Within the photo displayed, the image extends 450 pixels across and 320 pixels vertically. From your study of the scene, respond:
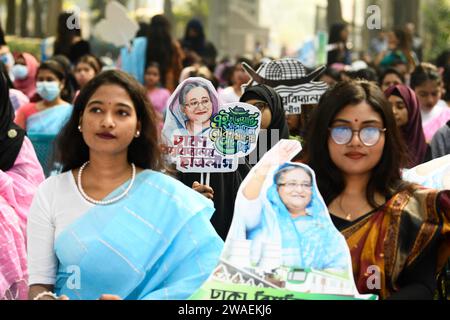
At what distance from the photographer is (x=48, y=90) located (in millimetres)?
8367

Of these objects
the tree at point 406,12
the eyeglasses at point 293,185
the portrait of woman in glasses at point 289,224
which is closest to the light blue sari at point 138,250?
the portrait of woman in glasses at point 289,224

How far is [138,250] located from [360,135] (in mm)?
805

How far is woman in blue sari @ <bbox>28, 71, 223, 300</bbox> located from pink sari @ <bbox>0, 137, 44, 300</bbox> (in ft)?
3.40

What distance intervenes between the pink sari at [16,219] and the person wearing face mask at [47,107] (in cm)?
260

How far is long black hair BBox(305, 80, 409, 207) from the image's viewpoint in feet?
11.7

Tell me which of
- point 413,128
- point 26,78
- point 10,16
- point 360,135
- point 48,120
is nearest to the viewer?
point 360,135

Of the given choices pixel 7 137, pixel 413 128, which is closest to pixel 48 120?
pixel 413 128

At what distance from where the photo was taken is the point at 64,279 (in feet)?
11.7

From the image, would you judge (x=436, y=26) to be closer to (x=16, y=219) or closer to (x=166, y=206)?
(x=16, y=219)

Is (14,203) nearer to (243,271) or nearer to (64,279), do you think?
(64,279)

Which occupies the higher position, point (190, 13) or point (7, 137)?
point (7, 137)

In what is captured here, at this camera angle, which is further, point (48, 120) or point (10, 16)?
point (10, 16)
